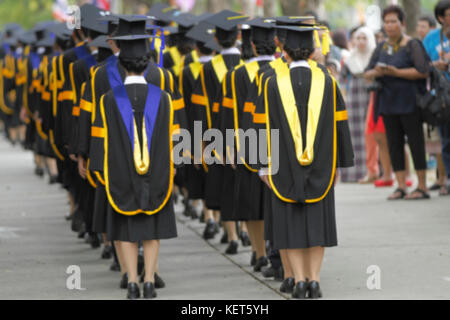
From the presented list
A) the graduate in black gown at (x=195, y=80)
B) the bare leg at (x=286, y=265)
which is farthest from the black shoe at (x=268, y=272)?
the graduate in black gown at (x=195, y=80)

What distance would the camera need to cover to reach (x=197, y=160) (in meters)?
10.9

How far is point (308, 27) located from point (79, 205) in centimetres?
375

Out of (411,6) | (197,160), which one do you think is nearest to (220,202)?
(197,160)

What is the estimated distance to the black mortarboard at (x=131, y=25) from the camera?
8703 millimetres

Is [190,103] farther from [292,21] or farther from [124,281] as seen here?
[292,21]

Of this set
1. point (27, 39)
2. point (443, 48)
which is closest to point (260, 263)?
point (443, 48)

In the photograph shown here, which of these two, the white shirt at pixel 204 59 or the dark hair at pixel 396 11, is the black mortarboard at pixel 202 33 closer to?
the white shirt at pixel 204 59

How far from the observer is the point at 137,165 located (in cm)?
816

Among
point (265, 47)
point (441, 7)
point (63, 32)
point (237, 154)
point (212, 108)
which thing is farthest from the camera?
point (63, 32)

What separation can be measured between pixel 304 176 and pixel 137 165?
3.91 feet

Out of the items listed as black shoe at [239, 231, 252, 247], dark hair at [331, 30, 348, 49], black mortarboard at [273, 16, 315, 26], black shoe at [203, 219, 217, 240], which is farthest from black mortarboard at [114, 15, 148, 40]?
dark hair at [331, 30, 348, 49]

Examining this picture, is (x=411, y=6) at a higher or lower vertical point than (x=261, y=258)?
higher

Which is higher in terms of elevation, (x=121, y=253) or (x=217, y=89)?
(x=217, y=89)
